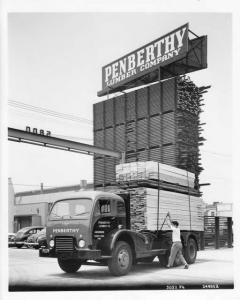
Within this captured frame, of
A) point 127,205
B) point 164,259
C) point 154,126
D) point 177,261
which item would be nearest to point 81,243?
point 127,205

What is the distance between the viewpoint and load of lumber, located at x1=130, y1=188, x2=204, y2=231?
11766mm

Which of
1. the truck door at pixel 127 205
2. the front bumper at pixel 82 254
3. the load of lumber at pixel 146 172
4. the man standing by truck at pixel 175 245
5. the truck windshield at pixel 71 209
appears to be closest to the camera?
the front bumper at pixel 82 254

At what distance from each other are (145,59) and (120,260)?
407 inches

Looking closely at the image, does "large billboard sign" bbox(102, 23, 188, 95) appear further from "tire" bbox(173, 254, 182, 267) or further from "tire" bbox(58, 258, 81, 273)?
"tire" bbox(58, 258, 81, 273)

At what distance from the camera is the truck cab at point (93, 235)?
1033cm

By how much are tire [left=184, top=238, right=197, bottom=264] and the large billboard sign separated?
7.39m

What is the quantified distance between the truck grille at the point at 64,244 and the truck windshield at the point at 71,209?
55 cm

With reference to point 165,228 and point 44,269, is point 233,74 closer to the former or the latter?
point 165,228

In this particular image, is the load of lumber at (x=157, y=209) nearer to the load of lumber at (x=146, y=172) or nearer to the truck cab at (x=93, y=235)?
the truck cab at (x=93, y=235)

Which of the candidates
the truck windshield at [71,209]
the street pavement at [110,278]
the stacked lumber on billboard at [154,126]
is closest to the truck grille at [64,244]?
the truck windshield at [71,209]

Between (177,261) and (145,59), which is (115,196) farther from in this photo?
(145,59)

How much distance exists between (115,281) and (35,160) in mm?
3992

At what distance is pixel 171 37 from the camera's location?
56.9ft

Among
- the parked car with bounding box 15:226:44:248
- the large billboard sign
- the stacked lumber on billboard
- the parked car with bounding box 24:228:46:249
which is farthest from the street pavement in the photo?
the parked car with bounding box 15:226:44:248
